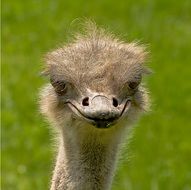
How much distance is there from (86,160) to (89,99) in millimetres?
409

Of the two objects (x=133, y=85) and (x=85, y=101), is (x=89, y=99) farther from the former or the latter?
(x=133, y=85)

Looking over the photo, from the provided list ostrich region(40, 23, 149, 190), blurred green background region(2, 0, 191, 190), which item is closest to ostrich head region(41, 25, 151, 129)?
ostrich region(40, 23, 149, 190)

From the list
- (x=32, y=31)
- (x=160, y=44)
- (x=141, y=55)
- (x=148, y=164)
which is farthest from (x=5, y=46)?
(x=141, y=55)

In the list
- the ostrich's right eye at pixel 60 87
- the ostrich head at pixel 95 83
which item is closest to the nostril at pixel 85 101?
the ostrich head at pixel 95 83

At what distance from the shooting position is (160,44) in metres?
11.0

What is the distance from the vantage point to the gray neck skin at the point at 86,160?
3902 millimetres

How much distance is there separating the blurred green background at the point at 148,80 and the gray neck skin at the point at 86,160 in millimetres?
1929

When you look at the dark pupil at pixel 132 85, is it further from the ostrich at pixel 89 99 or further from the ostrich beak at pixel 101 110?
the ostrich beak at pixel 101 110

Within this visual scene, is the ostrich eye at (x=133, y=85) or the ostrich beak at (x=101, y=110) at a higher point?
the ostrich eye at (x=133, y=85)

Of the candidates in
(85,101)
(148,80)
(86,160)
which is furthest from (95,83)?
(148,80)

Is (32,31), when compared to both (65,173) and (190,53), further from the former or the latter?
(65,173)

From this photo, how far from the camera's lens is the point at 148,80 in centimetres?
945

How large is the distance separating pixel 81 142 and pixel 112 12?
7932 mm

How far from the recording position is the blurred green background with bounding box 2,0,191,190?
808cm
